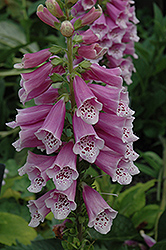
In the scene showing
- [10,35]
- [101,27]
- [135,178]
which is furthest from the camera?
[10,35]

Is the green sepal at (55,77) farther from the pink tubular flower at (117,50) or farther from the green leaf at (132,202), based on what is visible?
the green leaf at (132,202)

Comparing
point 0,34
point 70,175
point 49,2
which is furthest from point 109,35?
point 0,34

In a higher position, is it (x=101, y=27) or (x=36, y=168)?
(x=101, y=27)

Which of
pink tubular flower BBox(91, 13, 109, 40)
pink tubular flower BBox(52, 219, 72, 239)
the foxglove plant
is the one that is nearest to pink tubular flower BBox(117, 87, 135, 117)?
the foxglove plant

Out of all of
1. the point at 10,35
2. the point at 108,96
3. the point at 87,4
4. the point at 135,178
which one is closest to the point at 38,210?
the point at 108,96

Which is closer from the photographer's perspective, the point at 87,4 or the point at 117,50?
the point at 87,4

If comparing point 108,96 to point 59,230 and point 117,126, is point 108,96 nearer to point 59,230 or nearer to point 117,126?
point 117,126

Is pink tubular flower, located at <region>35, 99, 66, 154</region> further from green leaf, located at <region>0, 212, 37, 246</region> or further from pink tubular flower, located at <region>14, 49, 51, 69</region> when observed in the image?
green leaf, located at <region>0, 212, 37, 246</region>

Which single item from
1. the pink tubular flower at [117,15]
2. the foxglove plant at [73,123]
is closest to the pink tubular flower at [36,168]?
the foxglove plant at [73,123]
